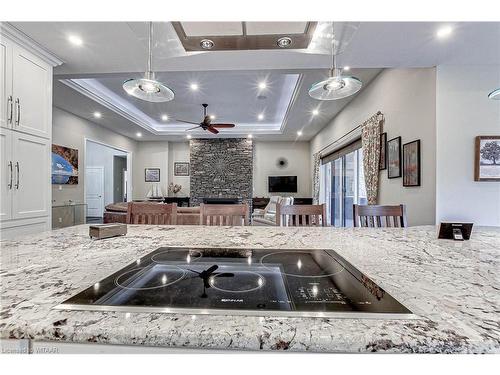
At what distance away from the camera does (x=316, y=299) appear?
1.93ft

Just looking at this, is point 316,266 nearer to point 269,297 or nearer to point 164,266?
point 269,297

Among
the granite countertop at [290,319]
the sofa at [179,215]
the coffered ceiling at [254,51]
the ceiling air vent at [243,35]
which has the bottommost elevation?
the sofa at [179,215]

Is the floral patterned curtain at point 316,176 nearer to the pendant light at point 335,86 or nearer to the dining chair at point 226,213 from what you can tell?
the pendant light at point 335,86

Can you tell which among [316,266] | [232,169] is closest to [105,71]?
[316,266]

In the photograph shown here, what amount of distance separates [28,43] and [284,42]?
234cm

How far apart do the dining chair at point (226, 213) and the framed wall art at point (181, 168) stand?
6438 mm

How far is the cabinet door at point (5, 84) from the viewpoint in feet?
6.82

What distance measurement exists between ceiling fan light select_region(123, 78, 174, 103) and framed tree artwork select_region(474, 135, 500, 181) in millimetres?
3036

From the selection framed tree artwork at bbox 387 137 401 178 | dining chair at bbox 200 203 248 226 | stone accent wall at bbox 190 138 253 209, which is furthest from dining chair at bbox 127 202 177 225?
stone accent wall at bbox 190 138 253 209

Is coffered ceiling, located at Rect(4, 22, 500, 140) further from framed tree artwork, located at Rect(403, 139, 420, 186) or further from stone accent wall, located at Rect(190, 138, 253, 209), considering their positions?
stone accent wall, located at Rect(190, 138, 253, 209)

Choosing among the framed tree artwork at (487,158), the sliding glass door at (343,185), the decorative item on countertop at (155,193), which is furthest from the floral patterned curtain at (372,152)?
the decorative item on countertop at (155,193)

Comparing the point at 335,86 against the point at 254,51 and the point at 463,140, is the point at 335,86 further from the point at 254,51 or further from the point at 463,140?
the point at 463,140

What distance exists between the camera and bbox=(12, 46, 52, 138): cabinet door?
2.21 m
